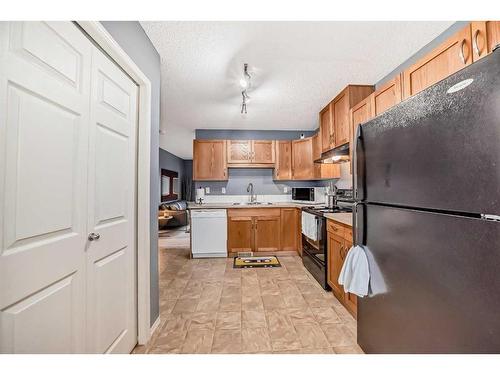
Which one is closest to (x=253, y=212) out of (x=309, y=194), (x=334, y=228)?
(x=309, y=194)

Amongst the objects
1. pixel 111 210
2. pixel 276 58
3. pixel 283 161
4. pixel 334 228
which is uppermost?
pixel 276 58

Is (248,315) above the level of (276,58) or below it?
below

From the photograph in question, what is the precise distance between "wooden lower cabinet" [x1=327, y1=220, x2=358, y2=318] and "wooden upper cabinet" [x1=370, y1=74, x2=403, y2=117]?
3.59 feet

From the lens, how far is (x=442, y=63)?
4.45ft

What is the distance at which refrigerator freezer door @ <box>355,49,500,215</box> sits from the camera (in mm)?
650

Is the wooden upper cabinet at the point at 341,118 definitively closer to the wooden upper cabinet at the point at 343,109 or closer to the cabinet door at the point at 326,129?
the wooden upper cabinet at the point at 343,109

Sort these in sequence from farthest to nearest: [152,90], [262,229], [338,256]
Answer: [262,229] < [338,256] < [152,90]

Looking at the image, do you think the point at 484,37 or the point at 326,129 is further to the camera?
the point at 326,129

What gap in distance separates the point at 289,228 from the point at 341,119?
204cm

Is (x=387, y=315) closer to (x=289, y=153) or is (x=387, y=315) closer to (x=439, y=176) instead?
(x=439, y=176)

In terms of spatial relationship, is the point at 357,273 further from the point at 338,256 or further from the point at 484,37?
the point at 484,37

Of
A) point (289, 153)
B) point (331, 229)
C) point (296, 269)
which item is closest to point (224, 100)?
point (289, 153)

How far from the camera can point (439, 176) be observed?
80 cm
